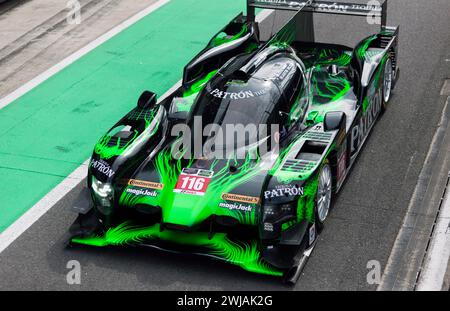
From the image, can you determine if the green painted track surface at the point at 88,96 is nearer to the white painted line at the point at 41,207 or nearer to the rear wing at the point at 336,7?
the white painted line at the point at 41,207

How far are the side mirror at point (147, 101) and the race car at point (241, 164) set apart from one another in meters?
0.01

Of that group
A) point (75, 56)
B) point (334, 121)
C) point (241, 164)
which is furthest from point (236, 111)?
point (75, 56)

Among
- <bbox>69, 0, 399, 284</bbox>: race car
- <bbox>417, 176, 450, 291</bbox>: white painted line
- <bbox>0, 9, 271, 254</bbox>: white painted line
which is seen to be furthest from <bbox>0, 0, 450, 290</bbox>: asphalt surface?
<bbox>417, 176, 450, 291</bbox>: white painted line

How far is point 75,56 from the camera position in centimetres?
1323

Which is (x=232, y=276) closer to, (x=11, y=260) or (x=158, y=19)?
(x=11, y=260)

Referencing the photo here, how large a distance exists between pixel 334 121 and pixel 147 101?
7.43 ft

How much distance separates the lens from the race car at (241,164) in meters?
7.56

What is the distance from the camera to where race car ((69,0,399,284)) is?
24.8 ft

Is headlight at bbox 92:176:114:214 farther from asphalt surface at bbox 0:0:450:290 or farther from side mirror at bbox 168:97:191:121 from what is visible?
side mirror at bbox 168:97:191:121

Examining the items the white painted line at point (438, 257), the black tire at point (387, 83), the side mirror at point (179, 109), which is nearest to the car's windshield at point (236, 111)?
the side mirror at point (179, 109)

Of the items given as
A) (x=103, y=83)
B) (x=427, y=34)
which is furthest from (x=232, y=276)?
(x=427, y=34)

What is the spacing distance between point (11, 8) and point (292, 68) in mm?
7930

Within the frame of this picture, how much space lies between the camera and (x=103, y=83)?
40.1 feet

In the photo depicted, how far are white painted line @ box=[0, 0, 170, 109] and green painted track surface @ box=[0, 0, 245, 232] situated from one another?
12cm
